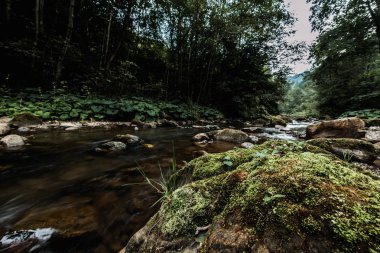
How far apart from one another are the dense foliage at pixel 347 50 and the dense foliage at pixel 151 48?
3.00 m

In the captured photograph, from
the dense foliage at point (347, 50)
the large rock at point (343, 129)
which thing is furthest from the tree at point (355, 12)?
the large rock at point (343, 129)

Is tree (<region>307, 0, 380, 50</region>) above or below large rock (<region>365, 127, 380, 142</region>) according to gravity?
above

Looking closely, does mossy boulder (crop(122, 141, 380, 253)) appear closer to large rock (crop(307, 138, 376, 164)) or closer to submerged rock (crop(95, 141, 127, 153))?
large rock (crop(307, 138, 376, 164))

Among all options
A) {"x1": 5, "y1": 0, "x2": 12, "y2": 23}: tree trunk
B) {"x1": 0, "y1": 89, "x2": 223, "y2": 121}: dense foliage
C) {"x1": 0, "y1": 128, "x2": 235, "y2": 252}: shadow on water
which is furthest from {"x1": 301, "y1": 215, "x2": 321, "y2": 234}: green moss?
{"x1": 5, "y1": 0, "x2": 12, "y2": 23}: tree trunk

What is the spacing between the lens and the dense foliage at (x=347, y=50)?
13680mm

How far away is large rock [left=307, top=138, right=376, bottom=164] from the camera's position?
3.92 metres

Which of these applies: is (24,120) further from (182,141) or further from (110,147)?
(182,141)

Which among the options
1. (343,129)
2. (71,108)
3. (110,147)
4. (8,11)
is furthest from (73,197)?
(8,11)

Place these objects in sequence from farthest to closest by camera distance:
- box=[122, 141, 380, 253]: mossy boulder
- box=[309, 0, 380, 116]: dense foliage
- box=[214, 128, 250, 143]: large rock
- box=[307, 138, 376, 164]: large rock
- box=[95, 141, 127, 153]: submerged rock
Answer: box=[309, 0, 380, 116]: dense foliage < box=[214, 128, 250, 143]: large rock < box=[95, 141, 127, 153]: submerged rock < box=[307, 138, 376, 164]: large rock < box=[122, 141, 380, 253]: mossy boulder

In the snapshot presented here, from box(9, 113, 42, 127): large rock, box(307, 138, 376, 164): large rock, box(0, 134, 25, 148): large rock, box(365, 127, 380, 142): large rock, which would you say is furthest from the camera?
box(9, 113, 42, 127): large rock

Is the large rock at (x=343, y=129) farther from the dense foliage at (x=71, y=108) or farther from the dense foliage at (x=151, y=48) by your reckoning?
the dense foliage at (x=151, y=48)

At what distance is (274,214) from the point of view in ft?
3.22

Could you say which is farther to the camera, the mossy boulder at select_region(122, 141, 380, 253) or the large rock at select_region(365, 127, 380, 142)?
the large rock at select_region(365, 127, 380, 142)

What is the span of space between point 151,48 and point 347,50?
49.1ft
